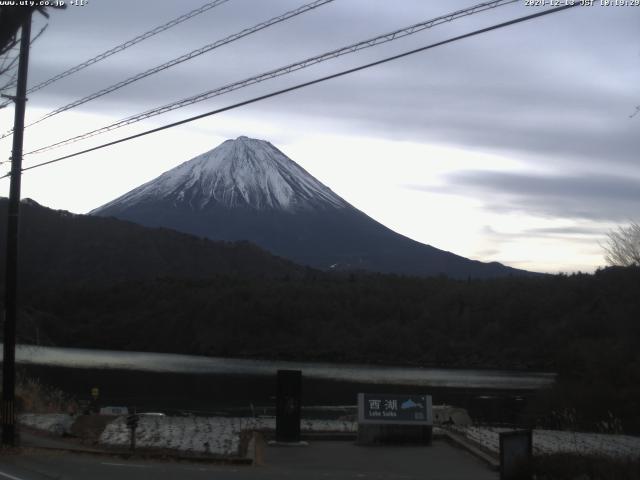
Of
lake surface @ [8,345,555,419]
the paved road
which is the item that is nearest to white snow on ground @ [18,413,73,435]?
the paved road

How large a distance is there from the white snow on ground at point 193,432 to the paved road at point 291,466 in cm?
125

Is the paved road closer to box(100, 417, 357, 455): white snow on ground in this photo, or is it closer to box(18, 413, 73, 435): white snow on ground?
box(100, 417, 357, 455): white snow on ground

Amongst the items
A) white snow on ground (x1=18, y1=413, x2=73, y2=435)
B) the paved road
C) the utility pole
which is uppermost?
the utility pole

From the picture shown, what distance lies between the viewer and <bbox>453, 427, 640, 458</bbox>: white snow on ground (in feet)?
60.4

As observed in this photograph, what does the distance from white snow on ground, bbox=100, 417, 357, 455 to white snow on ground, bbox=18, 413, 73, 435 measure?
1.06m

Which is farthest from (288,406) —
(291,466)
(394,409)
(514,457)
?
(514,457)

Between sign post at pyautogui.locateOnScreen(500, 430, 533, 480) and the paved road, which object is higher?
sign post at pyautogui.locateOnScreen(500, 430, 533, 480)

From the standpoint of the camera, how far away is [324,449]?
62.4ft

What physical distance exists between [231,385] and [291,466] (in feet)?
148

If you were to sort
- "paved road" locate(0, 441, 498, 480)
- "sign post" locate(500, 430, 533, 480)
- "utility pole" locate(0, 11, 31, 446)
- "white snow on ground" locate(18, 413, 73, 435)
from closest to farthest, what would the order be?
"sign post" locate(500, 430, 533, 480), "paved road" locate(0, 441, 498, 480), "utility pole" locate(0, 11, 31, 446), "white snow on ground" locate(18, 413, 73, 435)

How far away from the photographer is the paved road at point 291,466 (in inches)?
603

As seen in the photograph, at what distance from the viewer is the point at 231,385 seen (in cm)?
6138

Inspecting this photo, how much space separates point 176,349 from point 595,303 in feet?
197

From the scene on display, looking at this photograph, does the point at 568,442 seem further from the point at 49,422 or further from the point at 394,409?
the point at 49,422
